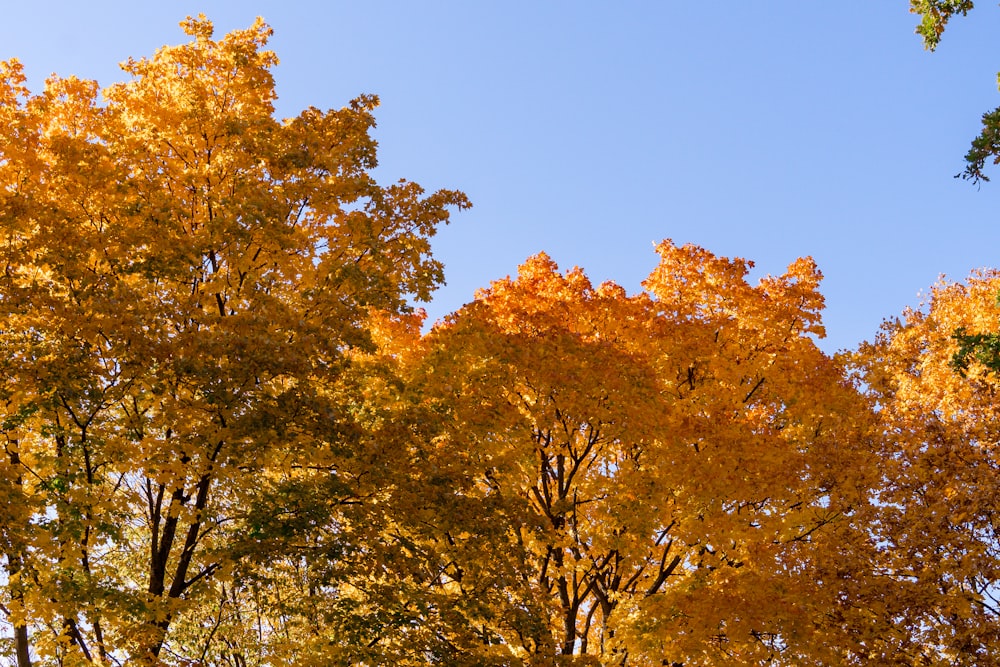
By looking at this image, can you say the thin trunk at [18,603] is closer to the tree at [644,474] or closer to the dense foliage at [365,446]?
the dense foliage at [365,446]

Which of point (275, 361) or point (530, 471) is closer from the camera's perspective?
point (275, 361)

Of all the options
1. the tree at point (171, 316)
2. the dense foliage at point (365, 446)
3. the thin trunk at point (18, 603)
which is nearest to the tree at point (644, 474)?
the dense foliage at point (365, 446)

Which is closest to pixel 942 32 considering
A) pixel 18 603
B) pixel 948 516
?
pixel 948 516

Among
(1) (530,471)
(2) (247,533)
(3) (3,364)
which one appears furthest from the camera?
(1) (530,471)

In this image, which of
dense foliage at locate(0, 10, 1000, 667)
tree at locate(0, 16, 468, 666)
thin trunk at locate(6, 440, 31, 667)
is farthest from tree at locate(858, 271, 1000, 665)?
thin trunk at locate(6, 440, 31, 667)

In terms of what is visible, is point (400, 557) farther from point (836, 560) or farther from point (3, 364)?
point (836, 560)

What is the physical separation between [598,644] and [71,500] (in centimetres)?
1202

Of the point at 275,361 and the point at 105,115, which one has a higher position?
the point at 105,115

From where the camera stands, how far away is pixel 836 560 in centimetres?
1605

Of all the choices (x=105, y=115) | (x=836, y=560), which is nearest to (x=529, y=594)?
(x=836, y=560)

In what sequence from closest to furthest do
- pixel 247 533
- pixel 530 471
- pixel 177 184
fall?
pixel 247 533, pixel 177 184, pixel 530 471

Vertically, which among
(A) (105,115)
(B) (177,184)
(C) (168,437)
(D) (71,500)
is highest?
(A) (105,115)

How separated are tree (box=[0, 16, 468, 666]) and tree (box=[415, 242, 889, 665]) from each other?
112 inches

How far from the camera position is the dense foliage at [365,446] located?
12922 millimetres
